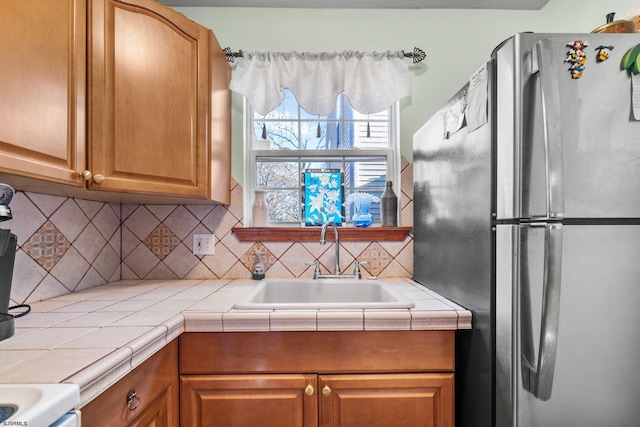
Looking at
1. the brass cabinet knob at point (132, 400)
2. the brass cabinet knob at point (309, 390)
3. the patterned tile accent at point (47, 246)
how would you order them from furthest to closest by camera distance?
1. the patterned tile accent at point (47, 246)
2. the brass cabinet knob at point (309, 390)
3. the brass cabinet knob at point (132, 400)

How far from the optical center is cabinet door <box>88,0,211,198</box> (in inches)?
46.6

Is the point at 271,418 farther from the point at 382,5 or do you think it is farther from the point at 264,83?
the point at 382,5

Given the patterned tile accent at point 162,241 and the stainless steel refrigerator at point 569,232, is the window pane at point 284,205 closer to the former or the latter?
the patterned tile accent at point 162,241

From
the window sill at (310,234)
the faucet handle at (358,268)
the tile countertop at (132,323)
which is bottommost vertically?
the tile countertop at (132,323)

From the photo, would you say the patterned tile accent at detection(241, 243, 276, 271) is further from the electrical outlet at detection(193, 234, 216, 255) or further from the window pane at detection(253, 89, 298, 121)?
the window pane at detection(253, 89, 298, 121)

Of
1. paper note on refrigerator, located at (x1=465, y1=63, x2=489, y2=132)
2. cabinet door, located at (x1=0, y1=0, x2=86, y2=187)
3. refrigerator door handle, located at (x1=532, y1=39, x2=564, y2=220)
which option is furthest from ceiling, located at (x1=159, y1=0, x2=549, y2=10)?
refrigerator door handle, located at (x1=532, y1=39, x2=564, y2=220)

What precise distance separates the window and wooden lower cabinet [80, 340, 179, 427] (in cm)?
103

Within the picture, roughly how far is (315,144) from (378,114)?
0.43m

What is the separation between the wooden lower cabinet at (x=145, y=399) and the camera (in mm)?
747

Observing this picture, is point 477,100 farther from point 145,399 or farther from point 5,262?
point 5,262

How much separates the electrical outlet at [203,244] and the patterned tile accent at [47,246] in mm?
574

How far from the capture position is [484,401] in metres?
1.04

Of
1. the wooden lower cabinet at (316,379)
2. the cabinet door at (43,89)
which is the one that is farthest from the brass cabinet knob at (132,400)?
the cabinet door at (43,89)

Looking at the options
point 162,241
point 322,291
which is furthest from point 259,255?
point 162,241
